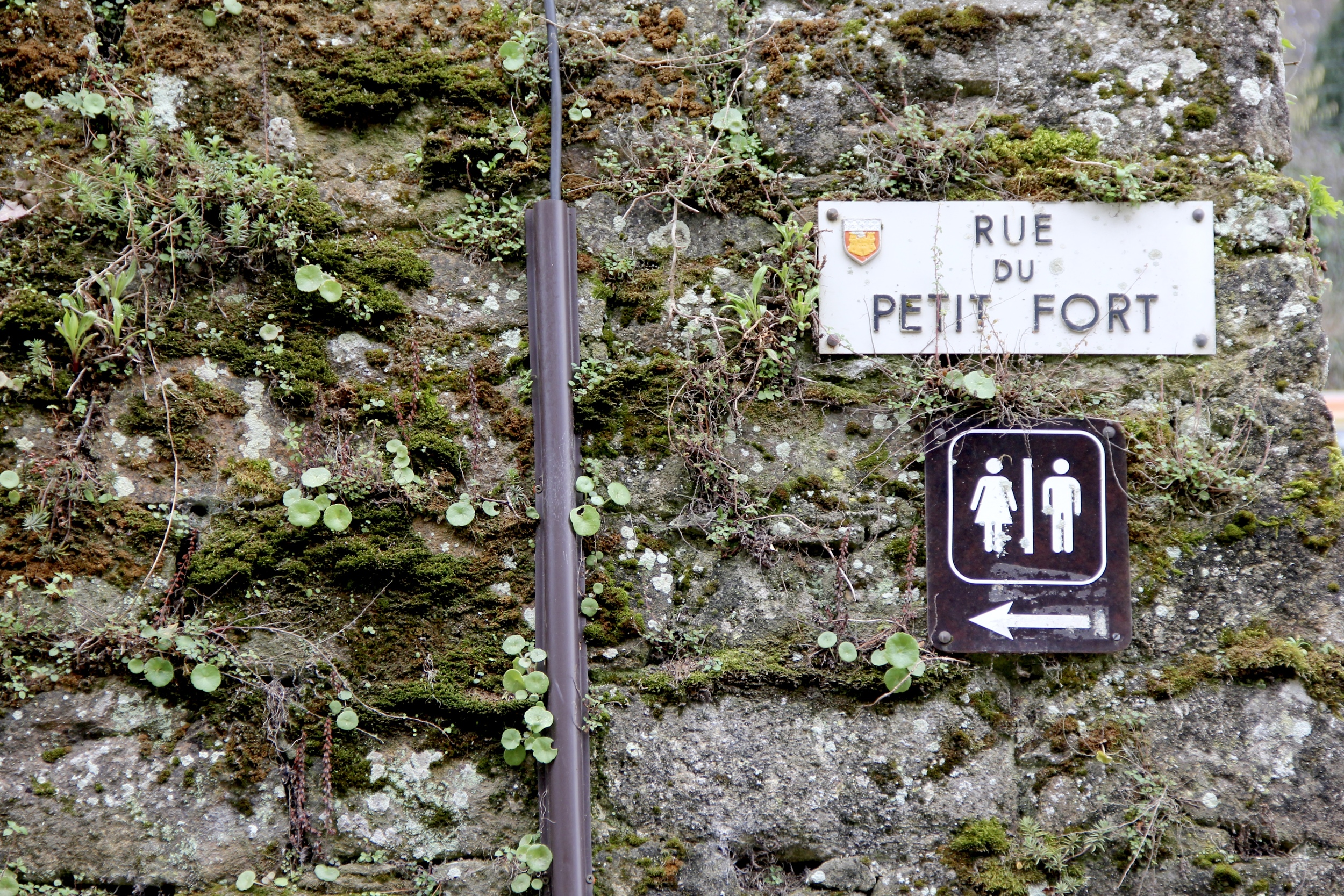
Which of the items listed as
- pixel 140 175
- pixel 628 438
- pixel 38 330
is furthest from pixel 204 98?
pixel 628 438

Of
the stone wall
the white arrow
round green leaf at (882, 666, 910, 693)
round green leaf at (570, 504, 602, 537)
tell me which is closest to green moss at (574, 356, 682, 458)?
the stone wall

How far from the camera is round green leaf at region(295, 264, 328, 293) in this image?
221 centimetres

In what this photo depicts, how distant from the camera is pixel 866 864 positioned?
6.89 ft

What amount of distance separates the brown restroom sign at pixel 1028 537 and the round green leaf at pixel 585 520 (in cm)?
94

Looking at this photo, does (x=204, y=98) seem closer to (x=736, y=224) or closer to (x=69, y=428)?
(x=69, y=428)

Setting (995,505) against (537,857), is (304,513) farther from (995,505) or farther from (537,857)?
(995,505)

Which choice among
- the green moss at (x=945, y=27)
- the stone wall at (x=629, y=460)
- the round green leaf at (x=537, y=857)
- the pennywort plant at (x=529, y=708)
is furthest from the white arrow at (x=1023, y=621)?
the green moss at (x=945, y=27)

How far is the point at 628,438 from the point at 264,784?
1315 mm

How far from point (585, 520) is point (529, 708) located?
1.70 ft

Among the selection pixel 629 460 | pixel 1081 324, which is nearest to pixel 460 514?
pixel 629 460

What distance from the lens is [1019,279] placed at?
229 cm

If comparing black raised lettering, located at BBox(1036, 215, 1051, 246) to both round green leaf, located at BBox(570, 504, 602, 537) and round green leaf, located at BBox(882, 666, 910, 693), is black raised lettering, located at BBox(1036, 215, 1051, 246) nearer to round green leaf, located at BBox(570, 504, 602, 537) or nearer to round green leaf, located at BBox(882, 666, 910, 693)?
round green leaf, located at BBox(882, 666, 910, 693)

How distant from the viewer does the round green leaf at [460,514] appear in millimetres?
2160

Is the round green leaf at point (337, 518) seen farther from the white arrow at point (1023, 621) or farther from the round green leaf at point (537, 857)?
the white arrow at point (1023, 621)
